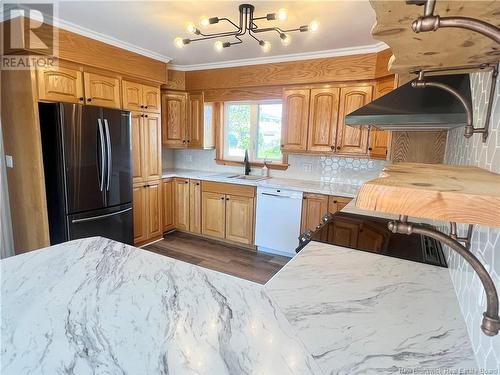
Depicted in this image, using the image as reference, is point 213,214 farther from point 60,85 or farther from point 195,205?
point 60,85

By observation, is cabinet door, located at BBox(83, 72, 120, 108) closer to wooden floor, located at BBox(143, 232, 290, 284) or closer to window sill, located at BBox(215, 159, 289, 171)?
window sill, located at BBox(215, 159, 289, 171)

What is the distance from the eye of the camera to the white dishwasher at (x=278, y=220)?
3303 mm

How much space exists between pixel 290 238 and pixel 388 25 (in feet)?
9.57

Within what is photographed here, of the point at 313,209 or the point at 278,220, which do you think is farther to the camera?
the point at 278,220

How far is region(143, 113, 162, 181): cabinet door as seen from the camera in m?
3.55

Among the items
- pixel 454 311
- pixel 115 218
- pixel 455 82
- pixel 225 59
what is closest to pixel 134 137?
pixel 115 218

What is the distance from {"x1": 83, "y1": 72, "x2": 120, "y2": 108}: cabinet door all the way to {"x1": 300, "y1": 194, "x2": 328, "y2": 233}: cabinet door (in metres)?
2.40

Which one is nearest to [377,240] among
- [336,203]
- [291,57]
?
[336,203]

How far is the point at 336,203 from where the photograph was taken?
308cm

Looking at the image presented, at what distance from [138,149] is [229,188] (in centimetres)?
122

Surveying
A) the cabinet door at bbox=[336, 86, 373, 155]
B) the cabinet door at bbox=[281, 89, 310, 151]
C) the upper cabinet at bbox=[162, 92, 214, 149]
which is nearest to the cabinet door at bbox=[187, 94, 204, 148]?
the upper cabinet at bbox=[162, 92, 214, 149]

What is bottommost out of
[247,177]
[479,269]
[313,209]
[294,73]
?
[313,209]

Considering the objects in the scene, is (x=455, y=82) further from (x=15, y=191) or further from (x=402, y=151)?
(x=15, y=191)

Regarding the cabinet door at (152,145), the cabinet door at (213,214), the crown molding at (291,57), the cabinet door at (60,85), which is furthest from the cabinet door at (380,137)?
the cabinet door at (60,85)
